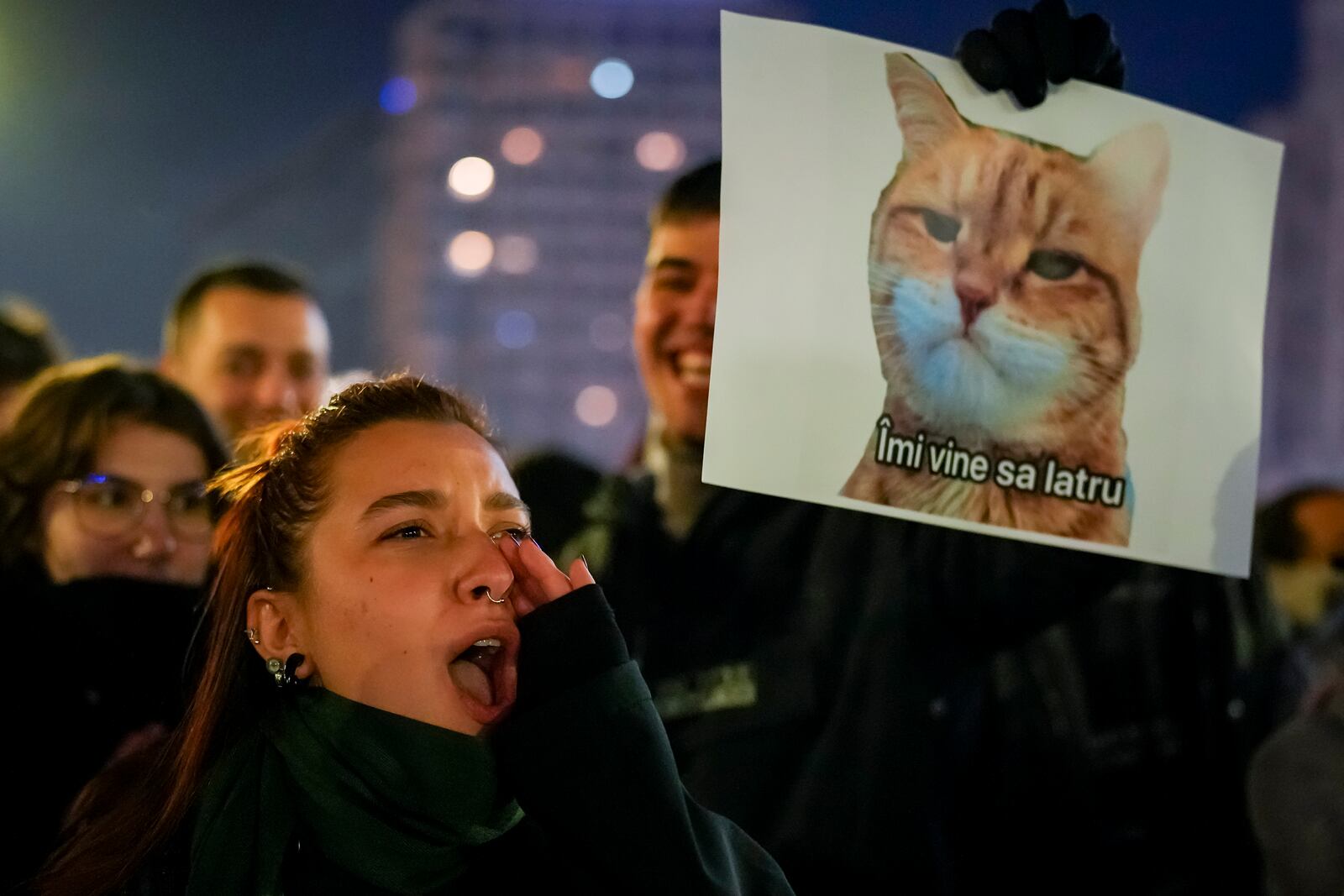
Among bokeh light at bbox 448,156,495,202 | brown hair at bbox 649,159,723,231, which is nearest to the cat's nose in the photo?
brown hair at bbox 649,159,723,231

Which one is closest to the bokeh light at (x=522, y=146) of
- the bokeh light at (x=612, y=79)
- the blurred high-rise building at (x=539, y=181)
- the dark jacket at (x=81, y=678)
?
the blurred high-rise building at (x=539, y=181)

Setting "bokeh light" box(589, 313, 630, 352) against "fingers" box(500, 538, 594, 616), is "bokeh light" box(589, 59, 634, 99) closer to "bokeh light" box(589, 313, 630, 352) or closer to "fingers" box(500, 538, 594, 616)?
"bokeh light" box(589, 313, 630, 352)

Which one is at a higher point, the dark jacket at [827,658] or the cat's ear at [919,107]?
the cat's ear at [919,107]

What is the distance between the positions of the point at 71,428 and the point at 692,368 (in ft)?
3.22

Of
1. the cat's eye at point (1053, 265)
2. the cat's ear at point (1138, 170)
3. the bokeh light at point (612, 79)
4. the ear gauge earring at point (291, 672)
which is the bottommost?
the ear gauge earring at point (291, 672)

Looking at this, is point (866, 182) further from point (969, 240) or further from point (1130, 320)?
point (1130, 320)

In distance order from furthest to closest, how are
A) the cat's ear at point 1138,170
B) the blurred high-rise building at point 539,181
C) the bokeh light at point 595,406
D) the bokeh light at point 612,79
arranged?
the bokeh light at point 612,79, the bokeh light at point 595,406, the blurred high-rise building at point 539,181, the cat's ear at point 1138,170

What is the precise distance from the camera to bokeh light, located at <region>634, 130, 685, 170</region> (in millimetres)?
14859

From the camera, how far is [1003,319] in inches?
60.1

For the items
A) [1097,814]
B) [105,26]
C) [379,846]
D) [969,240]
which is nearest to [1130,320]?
[969,240]

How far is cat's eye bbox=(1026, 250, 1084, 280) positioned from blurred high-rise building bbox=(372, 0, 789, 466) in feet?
36.7

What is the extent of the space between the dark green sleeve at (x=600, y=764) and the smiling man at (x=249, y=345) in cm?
158

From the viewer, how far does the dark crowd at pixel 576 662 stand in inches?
54.4

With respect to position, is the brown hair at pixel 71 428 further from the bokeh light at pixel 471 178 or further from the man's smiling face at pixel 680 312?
the bokeh light at pixel 471 178
